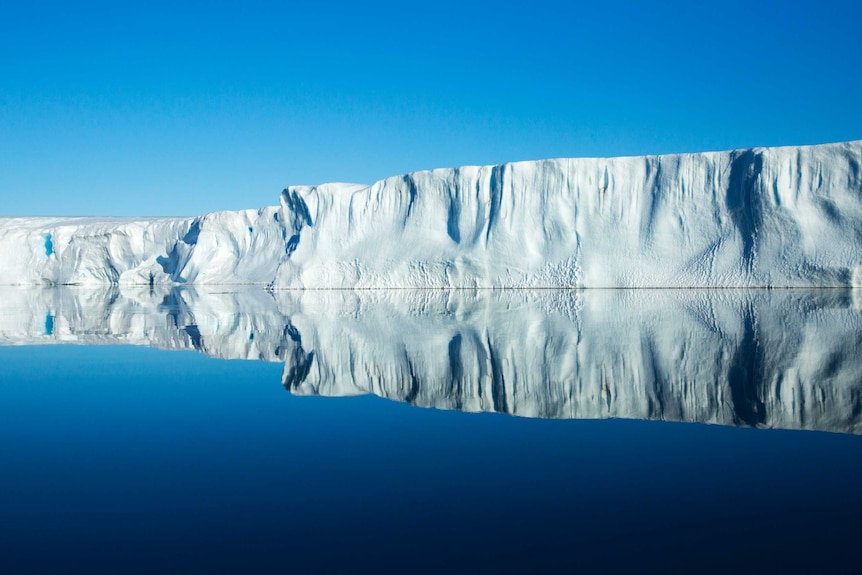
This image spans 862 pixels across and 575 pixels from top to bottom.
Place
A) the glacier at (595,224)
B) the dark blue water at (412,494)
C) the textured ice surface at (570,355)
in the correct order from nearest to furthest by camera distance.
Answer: the dark blue water at (412,494)
the textured ice surface at (570,355)
the glacier at (595,224)

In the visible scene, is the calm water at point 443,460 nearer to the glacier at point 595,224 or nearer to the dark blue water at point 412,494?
the dark blue water at point 412,494

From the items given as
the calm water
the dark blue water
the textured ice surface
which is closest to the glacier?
the textured ice surface

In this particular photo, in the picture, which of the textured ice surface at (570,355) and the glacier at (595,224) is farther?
the glacier at (595,224)

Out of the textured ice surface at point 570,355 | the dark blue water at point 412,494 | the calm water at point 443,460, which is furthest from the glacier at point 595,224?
the dark blue water at point 412,494

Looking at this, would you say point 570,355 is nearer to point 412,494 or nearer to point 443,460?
point 443,460

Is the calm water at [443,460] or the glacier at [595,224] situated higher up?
the glacier at [595,224]

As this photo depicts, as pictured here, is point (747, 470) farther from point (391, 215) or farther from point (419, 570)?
point (391, 215)

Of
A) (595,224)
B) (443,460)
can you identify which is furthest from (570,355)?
(595,224)
